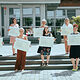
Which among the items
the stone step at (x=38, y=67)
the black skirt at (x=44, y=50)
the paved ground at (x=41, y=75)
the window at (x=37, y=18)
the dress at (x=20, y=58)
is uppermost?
the window at (x=37, y=18)

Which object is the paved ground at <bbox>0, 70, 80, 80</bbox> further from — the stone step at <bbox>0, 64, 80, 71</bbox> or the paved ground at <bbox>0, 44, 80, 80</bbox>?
the stone step at <bbox>0, 64, 80, 71</bbox>

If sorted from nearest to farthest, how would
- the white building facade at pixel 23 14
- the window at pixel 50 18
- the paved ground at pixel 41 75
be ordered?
1. the paved ground at pixel 41 75
2. the white building facade at pixel 23 14
3. the window at pixel 50 18

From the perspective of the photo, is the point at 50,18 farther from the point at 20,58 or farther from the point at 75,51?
the point at 20,58

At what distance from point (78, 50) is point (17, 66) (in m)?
2.38

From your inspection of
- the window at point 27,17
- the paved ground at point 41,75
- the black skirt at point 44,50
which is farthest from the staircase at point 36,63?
the window at point 27,17

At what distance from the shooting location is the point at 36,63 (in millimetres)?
8180

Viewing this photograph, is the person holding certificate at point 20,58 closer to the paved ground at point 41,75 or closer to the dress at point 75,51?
the paved ground at point 41,75

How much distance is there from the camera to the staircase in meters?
7.77

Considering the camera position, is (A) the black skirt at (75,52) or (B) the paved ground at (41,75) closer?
(B) the paved ground at (41,75)

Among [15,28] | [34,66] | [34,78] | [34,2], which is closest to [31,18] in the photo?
[34,2]

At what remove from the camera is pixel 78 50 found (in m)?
7.41

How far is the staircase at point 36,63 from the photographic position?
306 inches

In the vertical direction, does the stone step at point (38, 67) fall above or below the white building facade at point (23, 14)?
below

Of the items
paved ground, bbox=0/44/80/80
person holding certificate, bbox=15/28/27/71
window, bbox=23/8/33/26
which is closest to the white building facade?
window, bbox=23/8/33/26
